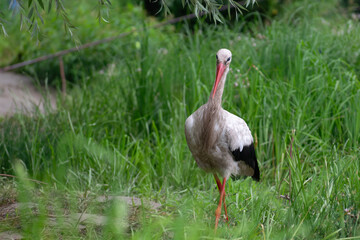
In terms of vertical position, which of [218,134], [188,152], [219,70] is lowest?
[188,152]

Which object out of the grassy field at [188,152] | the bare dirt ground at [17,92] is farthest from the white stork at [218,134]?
the bare dirt ground at [17,92]

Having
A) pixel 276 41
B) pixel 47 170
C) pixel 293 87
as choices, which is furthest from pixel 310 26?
pixel 47 170

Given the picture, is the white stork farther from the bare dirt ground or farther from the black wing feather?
the bare dirt ground

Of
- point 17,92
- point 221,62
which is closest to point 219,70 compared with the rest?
point 221,62

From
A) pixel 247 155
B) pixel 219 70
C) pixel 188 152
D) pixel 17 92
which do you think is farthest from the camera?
pixel 17 92

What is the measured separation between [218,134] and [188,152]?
1158 mm

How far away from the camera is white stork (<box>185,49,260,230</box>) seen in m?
3.25

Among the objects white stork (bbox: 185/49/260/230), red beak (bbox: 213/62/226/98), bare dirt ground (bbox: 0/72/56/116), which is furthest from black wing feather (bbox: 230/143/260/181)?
bare dirt ground (bbox: 0/72/56/116)

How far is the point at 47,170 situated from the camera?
13.4ft

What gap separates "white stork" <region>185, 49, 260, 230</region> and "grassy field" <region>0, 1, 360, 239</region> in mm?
291

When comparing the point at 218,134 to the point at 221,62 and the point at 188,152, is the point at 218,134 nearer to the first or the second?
the point at 221,62

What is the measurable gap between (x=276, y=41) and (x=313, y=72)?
0.59m

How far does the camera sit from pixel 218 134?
3.29 metres

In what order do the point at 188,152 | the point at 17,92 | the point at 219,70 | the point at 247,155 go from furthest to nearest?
the point at 17,92 → the point at 188,152 → the point at 247,155 → the point at 219,70
